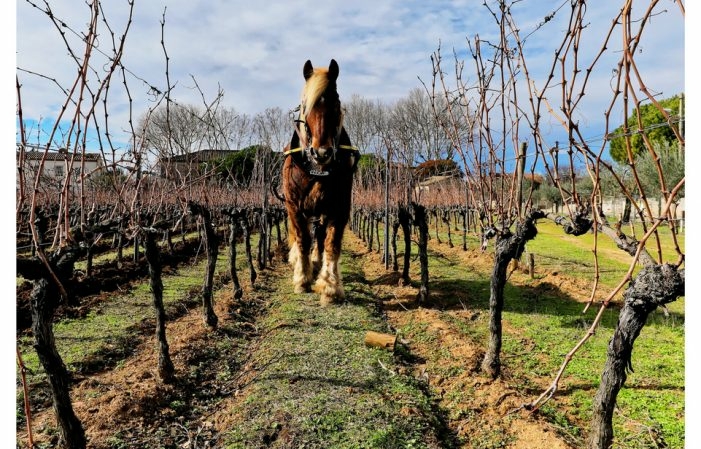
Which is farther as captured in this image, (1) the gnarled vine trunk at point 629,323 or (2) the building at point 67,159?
(2) the building at point 67,159

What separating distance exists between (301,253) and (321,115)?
2.35 m

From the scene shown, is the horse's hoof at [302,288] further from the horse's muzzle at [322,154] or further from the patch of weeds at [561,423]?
the patch of weeds at [561,423]

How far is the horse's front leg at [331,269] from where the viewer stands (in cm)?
627

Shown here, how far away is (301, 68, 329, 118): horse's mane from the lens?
544 centimetres

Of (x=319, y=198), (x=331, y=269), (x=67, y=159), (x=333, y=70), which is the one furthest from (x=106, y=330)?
(x=333, y=70)

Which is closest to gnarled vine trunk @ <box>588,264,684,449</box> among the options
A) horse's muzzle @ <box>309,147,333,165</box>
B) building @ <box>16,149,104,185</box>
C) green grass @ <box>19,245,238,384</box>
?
building @ <box>16,149,104,185</box>

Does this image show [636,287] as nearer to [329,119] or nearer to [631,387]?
[631,387]

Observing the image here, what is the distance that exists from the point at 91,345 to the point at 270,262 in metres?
7.42

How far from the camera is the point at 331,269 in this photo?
6.30m

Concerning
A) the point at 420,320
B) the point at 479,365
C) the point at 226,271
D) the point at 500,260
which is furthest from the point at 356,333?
the point at 226,271

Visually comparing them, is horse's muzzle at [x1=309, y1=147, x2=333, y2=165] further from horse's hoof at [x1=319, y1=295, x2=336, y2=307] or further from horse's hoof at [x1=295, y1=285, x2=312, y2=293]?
horse's hoof at [x1=295, y1=285, x2=312, y2=293]

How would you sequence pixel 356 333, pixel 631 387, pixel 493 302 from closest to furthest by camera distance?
pixel 631 387 → pixel 493 302 → pixel 356 333

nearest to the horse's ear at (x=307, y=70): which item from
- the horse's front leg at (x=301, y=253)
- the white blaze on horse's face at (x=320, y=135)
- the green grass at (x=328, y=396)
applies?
the white blaze on horse's face at (x=320, y=135)

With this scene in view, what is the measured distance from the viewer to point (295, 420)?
3.22 metres
